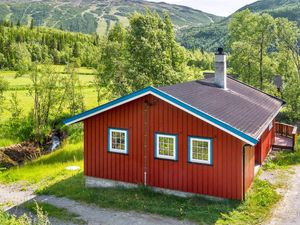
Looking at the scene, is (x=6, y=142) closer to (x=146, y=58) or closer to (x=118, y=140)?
(x=146, y=58)

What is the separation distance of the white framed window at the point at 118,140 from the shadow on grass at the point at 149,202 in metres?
1.78

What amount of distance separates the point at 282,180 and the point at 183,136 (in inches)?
242

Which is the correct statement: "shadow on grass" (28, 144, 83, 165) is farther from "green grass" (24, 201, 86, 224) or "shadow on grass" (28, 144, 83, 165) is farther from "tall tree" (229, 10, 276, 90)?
"tall tree" (229, 10, 276, 90)

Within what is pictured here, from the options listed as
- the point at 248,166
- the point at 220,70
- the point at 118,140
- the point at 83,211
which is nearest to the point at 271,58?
the point at 220,70

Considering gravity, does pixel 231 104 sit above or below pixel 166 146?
above

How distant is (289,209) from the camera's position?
1430 centimetres

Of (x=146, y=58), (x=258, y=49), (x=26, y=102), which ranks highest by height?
(x=258, y=49)

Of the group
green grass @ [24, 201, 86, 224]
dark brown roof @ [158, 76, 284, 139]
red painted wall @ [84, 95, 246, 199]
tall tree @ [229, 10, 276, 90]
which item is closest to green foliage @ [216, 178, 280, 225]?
red painted wall @ [84, 95, 246, 199]

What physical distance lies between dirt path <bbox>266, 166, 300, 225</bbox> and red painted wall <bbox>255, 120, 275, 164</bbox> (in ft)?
8.06

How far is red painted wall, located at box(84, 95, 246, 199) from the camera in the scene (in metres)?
14.4

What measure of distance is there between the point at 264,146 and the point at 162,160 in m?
7.47

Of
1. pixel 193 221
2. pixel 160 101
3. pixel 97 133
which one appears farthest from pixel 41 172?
pixel 193 221

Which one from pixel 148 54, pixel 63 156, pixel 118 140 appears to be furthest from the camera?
pixel 148 54

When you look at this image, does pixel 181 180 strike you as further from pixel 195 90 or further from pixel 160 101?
pixel 195 90
